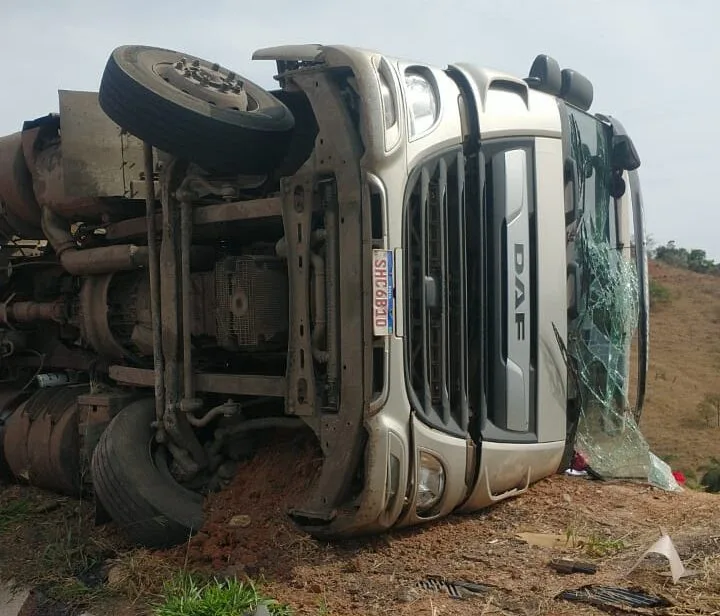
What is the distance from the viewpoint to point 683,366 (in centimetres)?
2069

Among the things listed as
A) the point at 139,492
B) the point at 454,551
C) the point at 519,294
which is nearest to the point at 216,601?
the point at 139,492

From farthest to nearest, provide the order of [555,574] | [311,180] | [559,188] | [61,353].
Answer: [61,353], [559,188], [311,180], [555,574]

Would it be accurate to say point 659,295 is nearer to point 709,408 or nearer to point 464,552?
point 709,408

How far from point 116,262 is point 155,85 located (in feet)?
3.72

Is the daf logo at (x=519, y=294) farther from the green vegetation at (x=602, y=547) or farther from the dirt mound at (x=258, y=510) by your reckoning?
the dirt mound at (x=258, y=510)

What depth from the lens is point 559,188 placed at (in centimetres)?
439

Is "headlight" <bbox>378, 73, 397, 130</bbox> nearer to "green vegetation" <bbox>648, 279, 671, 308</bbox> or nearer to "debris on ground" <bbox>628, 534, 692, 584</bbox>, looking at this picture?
"debris on ground" <bbox>628, 534, 692, 584</bbox>

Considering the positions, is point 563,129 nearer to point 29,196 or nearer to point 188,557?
point 188,557

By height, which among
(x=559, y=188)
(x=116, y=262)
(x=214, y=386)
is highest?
(x=559, y=188)

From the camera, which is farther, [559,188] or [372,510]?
[559,188]

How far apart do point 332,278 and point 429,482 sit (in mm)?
955

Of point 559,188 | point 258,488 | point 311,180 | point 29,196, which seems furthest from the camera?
point 29,196

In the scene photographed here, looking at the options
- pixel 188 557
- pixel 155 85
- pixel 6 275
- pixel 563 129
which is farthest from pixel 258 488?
pixel 6 275

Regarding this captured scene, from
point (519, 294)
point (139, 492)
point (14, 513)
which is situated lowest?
point (14, 513)
